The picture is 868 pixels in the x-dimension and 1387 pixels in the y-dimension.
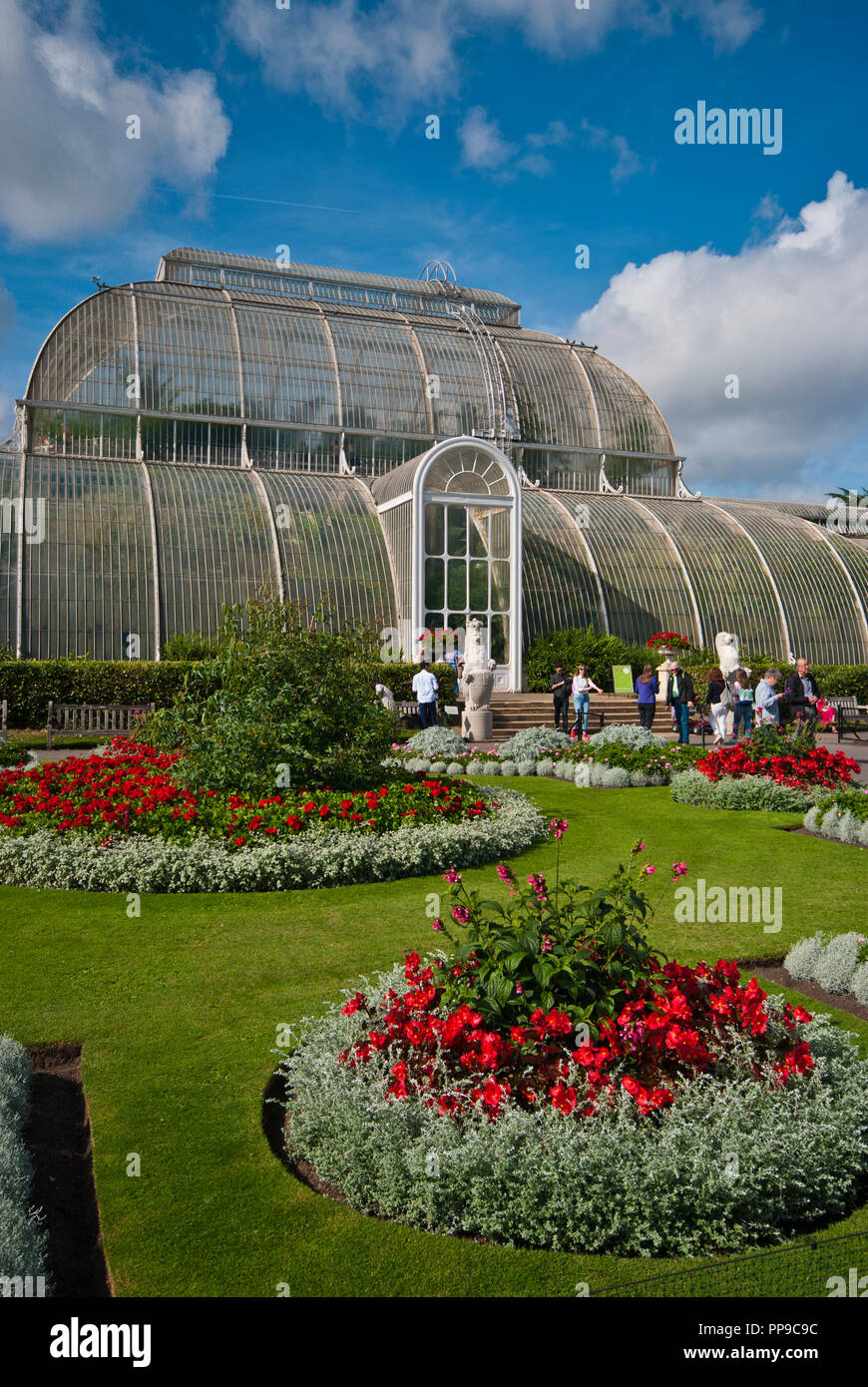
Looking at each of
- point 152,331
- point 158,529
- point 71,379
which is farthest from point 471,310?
point 158,529

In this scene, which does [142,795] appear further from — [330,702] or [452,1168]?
[452,1168]

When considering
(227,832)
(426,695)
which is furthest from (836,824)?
(426,695)

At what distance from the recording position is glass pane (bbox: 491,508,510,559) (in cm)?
2806

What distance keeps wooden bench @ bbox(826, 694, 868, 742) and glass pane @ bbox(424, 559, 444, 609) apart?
1060 cm

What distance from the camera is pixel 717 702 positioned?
2080 cm

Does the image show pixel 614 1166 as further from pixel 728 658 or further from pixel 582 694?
pixel 728 658

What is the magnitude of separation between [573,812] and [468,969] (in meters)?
8.41

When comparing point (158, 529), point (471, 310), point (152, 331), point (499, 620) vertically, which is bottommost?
point (499, 620)

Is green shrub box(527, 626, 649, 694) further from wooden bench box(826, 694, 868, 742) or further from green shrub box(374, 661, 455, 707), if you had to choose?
wooden bench box(826, 694, 868, 742)

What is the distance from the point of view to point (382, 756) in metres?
11.7

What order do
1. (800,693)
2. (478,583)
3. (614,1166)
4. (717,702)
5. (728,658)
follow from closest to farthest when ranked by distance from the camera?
(614,1166) → (800,693) → (717,702) → (728,658) → (478,583)

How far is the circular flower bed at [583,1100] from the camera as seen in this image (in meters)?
3.64

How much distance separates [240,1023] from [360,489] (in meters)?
26.8

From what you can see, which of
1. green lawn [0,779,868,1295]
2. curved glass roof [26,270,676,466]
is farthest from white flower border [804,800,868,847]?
curved glass roof [26,270,676,466]
